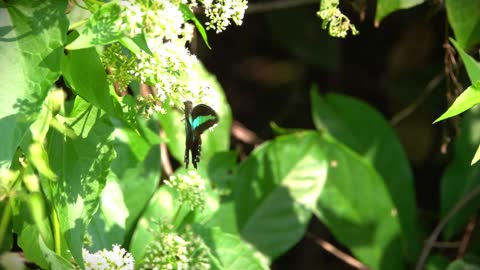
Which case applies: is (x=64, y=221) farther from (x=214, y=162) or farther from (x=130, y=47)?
(x=214, y=162)

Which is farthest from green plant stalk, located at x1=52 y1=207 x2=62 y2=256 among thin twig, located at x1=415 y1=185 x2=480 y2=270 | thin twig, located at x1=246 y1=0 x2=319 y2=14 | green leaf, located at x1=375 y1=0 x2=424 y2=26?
thin twig, located at x1=246 y1=0 x2=319 y2=14

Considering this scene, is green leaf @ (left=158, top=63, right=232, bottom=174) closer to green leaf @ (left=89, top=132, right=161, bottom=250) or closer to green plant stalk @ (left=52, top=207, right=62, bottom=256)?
green leaf @ (left=89, top=132, right=161, bottom=250)

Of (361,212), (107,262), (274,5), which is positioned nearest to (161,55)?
(107,262)

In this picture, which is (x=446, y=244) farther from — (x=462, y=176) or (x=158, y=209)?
(x=158, y=209)

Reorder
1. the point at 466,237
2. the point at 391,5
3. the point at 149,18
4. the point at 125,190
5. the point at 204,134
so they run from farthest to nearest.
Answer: the point at 466,237 < the point at 204,134 < the point at 125,190 < the point at 391,5 < the point at 149,18

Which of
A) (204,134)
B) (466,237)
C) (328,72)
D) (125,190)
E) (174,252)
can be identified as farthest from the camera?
(328,72)

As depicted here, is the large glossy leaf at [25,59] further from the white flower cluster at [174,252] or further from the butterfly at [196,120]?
the white flower cluster at [174,252]
